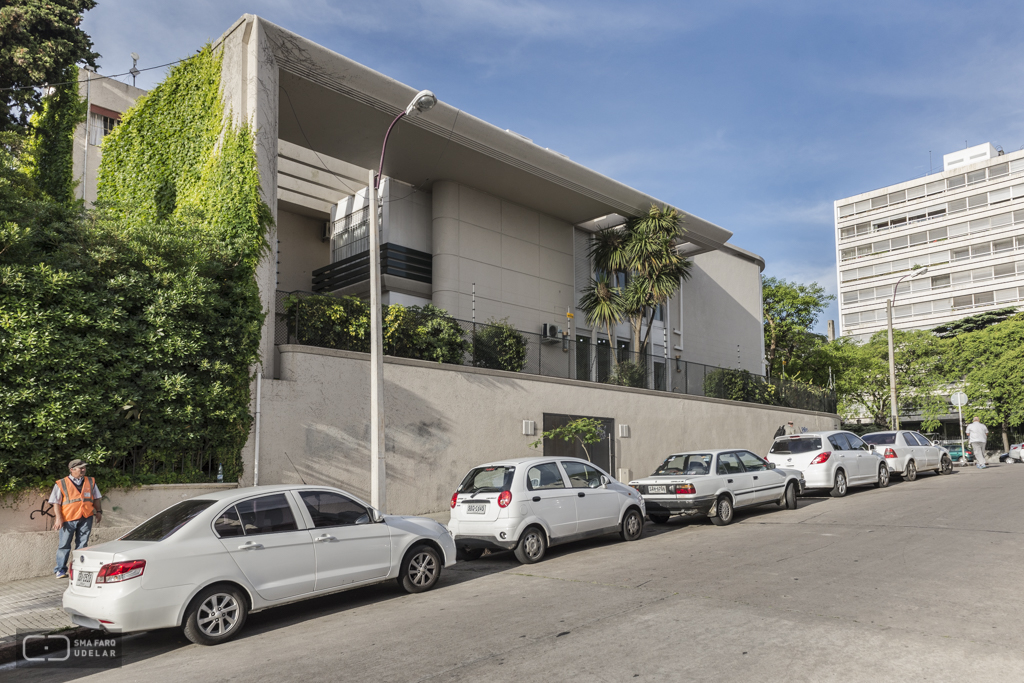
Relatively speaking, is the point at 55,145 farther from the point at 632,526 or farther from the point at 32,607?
the point at 632,526

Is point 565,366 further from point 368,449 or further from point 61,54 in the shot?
point 61,54

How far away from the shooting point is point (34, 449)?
404 inches

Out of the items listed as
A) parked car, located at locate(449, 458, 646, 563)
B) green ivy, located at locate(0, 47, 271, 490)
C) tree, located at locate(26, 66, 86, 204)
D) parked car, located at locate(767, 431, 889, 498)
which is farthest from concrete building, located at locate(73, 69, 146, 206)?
parked car, located at locate(767, 431, 889, 498)

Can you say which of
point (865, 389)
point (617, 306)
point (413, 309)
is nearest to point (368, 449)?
point (413, 309)

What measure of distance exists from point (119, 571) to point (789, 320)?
44647mm

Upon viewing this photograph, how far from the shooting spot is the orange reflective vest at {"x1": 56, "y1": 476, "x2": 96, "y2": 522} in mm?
9766

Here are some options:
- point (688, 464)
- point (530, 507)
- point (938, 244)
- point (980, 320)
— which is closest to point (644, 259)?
point (688, 464)

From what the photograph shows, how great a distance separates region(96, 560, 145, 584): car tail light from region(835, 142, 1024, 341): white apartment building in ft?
209

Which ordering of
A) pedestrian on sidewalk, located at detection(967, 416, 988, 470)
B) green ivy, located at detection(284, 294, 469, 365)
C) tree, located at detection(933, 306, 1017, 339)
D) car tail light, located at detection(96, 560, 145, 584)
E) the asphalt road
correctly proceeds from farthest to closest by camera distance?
tree, located at detection(933, 306, 1017, 339), pedestrian on sidewalk, located at detection(967, 416, 988, 470), green ivy, located at detection(284, 294, 469, 365), car tail light, located at detection(96, 560, 145, 584), the asphalt road

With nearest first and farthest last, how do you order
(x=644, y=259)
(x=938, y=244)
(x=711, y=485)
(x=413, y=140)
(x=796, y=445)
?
1. (x=711, y=485)
2. (x=796, y=445)
3. (x=413, y=140)
4. (x=644, y=259)
5. (x=938, y=244)

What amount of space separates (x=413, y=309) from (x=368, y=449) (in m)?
3.82

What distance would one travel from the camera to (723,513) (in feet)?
45.5

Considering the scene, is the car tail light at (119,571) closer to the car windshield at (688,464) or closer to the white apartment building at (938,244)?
the car windshield at (688,464)

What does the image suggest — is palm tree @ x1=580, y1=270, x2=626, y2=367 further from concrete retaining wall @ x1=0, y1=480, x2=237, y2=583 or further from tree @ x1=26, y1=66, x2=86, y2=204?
concrete retaining wall @ x1=0, y1=480, x2=237, y2=583
